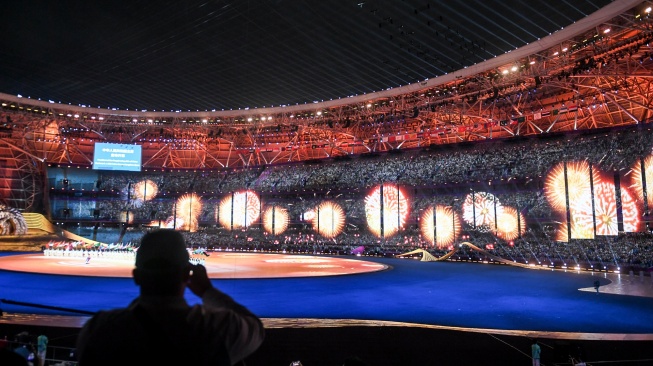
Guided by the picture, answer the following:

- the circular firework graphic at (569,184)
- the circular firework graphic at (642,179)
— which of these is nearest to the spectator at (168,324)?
the circular firework graphic at (642,179)

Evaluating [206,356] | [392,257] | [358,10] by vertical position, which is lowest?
[392,257]

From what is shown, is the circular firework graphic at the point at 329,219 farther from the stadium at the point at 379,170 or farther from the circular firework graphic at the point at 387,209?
the circular firework graphic at the point at 387,209

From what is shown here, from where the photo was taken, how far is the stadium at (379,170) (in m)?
10.9

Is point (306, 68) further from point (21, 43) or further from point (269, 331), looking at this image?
point (269, 331)

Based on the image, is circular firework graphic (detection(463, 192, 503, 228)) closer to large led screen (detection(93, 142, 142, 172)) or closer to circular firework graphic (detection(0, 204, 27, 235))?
large led screen (detection(93, 142, 142, 172))

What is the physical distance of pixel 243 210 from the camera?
4891 cm

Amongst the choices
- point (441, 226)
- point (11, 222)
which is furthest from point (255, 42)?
point (11, 222)

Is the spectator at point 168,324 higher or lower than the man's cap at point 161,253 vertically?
lower

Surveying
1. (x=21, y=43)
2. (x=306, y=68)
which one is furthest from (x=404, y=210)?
(x=21, y=43)

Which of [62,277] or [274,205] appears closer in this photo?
[62,277]

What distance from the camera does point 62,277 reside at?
18703 millimetres

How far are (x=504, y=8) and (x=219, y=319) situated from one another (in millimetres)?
21043

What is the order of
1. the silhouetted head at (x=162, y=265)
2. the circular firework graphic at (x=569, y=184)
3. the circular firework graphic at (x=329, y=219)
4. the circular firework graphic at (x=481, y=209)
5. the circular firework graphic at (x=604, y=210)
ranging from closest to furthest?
the silhouetted head at (x=162, y=265) → the circular firework graphic at (x=604, y=210) → the circular firework graphic at (x=569, y=184) → the circular firework graphic at (x=481, y=209) → the circular firework graphic at (x=329, y=219)

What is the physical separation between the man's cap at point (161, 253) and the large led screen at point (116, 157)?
163 ft
